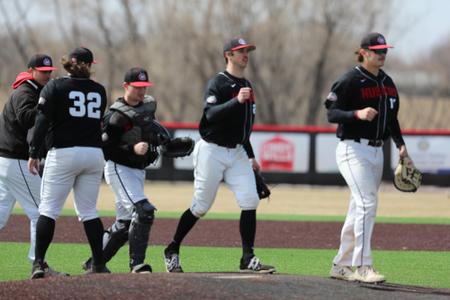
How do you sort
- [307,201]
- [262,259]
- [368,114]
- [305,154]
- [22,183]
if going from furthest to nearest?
[305,154] < [307,201] < [262,259] < [22,183] < [368,114]

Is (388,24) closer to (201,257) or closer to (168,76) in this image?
(168,76)

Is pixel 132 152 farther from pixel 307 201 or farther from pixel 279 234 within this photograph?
pixel 307 201

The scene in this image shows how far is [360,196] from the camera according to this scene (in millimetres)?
8578

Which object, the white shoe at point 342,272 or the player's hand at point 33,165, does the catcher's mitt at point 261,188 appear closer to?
the white shoe at point 342,272

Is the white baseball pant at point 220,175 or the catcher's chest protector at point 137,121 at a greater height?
the catcher's chest protector at point 137,121

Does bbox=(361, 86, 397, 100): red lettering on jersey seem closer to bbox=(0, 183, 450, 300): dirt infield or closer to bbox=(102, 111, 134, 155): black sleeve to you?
bbox=(0, 183, 450, 300): dirt infield

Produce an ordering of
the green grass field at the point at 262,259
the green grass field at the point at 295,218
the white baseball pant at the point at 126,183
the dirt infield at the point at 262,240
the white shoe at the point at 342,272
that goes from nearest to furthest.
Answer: the dirt infield at the point at 262,240 → the white shoe at the point at 342,272 → the white baseball pant at the point at 126,183 → the green grass field at the point at 262,259 → the green grass field at the point at 295,218

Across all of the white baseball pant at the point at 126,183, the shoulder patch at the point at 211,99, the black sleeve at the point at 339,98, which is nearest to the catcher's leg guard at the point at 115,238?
the white baseball pant at the point at 126,183

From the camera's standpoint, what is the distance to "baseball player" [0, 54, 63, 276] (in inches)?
363

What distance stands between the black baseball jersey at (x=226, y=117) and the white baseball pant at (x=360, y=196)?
3.14 ft

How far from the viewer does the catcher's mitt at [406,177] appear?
29.7 ft

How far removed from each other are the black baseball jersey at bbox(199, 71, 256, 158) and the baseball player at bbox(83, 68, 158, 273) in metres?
0.50

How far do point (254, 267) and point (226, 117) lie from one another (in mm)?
1344

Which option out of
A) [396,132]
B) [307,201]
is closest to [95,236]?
[396,132]
